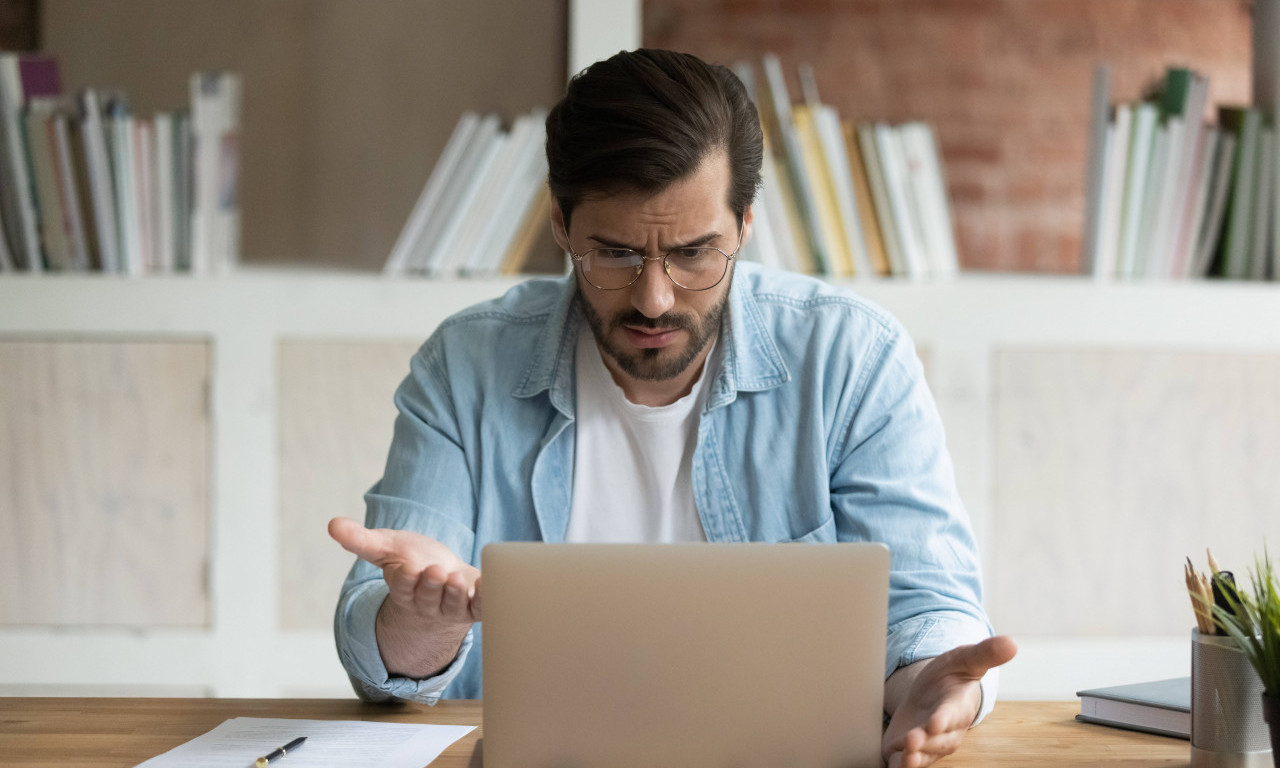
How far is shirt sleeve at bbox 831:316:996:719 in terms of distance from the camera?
1.21 m

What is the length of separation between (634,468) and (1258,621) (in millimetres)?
761

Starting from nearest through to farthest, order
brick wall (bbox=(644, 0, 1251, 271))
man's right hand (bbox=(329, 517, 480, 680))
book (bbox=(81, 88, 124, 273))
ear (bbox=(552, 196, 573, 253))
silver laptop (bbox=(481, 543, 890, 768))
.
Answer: silver laptop (bbox=(481, 543, 890, 768)), man's right hand (bbox=(329, 517, 480, 680)), ear (bbox=(552, 196, 573, 253)), book (bbox=(81, 88, 124, 273)), brick wall (bbox=(644, 0, 1251, 271))

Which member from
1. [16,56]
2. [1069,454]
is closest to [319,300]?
[16,56]

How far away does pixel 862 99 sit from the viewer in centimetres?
261

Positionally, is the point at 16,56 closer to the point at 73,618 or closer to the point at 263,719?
the point at 73,618

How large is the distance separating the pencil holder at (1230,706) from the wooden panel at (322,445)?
155 centimetres

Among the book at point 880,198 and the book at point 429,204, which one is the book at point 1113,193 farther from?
the book at point 429,204

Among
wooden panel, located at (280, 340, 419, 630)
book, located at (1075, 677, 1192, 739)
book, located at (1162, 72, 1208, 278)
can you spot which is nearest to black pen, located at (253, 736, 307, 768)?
book, located at (1075, 677, 1192, 739)

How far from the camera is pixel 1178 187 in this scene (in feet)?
7.25

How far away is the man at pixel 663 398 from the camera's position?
1310 mm

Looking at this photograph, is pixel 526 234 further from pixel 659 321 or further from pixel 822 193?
pixel 659 321

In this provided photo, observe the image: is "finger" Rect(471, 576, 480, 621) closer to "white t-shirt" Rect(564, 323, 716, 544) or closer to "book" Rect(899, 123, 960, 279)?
"white t-shirt" Rect(564, 323, 716, 544)

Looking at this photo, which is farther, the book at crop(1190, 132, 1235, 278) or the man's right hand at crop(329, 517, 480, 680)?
the book at crop(1190, 132, 1235, 278)

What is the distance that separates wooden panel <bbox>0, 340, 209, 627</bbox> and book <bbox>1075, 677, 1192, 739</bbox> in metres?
1.66
